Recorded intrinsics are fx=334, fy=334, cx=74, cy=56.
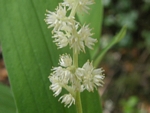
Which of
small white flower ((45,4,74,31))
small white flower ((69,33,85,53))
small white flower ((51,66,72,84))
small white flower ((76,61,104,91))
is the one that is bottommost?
small white flower ((76,61,104,91))

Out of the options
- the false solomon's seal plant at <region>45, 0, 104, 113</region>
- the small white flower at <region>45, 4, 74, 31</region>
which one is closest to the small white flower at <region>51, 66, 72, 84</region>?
the false solomon's seal plant at <region>45, 0, 104, 113</region>

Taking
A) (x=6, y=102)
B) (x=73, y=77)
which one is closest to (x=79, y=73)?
(x=73, y=77)

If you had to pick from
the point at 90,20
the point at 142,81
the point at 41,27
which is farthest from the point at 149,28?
the point at 41,27

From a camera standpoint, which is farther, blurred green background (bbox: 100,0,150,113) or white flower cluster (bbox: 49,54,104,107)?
blurred green background (bbox: 100,0,150,113)

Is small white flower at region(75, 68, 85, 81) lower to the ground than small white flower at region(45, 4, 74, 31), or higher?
lower

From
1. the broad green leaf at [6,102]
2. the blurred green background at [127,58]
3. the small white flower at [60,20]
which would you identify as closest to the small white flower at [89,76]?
the small white flower at [60,20]

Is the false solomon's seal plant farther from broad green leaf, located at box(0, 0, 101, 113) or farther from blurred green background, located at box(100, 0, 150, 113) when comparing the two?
blurred green background, located at box(100, 0, 150, 113)

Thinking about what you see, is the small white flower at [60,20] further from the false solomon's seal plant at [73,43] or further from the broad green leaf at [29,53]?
the broad green leaf at [29,53]
